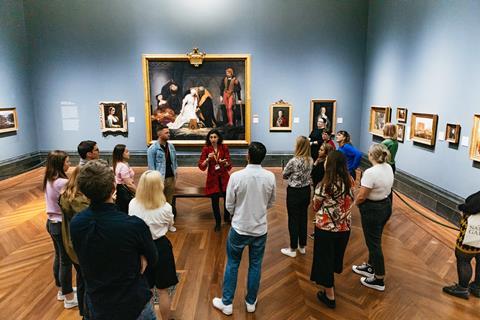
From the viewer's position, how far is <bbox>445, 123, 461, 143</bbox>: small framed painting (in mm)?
6238

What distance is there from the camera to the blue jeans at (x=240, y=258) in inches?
136

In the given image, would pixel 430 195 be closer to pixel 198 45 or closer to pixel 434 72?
pixel 434 72

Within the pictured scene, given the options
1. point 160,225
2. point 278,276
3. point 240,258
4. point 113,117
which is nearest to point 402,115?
point 278,276

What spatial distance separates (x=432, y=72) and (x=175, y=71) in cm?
735

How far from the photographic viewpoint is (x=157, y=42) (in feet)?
35.0

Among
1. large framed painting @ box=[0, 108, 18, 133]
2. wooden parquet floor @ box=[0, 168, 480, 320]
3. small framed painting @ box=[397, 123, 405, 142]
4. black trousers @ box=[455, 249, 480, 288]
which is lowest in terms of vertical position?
wooden parquet floor @ box=[0, 168, 480, 320]

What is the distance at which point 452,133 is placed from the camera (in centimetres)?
639

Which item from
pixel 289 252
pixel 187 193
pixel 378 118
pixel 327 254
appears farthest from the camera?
pixel 378 118

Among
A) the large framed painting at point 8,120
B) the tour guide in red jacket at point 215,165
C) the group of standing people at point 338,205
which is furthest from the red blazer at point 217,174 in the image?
the large framed painting at point 8,120

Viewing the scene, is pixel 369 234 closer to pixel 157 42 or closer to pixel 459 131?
pixel 459 131

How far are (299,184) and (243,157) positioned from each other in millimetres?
6543

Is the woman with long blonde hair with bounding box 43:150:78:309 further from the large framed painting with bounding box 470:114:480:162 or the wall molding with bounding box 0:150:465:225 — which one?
the large framed painting with bounding box 470:114:480:162

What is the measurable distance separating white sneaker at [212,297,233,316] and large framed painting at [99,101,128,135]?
8.60m

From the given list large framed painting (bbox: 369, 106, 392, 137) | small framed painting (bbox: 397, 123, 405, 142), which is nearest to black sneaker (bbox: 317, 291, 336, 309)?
small framed painting (bbox: 397, 123, 405, 142)
